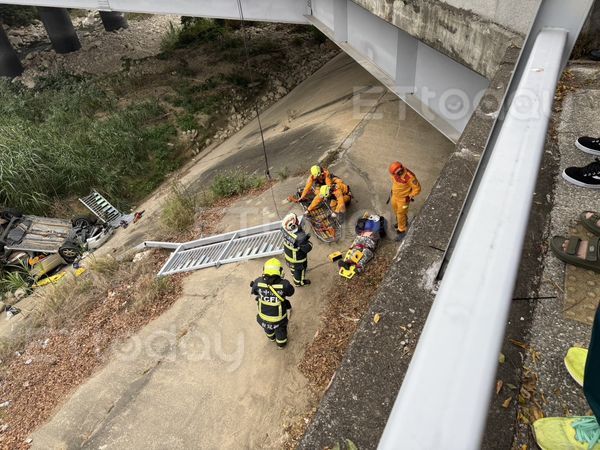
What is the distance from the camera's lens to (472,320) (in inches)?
32.6

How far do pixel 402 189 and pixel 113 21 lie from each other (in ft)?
85.4

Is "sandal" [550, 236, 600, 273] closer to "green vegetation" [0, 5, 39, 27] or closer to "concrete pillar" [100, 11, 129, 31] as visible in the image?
"concrete pillar" [100, 11, 129, 31]

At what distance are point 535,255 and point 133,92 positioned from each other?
17372 mm

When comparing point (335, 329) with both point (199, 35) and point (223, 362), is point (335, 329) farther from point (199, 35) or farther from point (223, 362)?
point (199, 35)

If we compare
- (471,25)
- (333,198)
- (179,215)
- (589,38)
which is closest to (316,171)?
(333,198)

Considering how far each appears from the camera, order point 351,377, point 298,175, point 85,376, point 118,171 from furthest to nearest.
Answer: point 118,171
point 298,175
point 85,376
point 351,377

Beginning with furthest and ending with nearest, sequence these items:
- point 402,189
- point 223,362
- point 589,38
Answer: point 402,189, point 223,362, point 589,38

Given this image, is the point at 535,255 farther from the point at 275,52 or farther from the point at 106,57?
the point at 106,57

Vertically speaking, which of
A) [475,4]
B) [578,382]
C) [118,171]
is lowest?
[118,171]

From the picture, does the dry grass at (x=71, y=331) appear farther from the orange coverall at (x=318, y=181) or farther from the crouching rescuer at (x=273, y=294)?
the orange coverall at (x=318, y=181)

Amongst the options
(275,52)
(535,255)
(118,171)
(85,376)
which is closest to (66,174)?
(118,171)

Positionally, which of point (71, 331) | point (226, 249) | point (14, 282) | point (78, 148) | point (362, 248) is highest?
point (362, 248)

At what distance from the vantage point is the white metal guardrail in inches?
28.2

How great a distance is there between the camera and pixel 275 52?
725 inches
